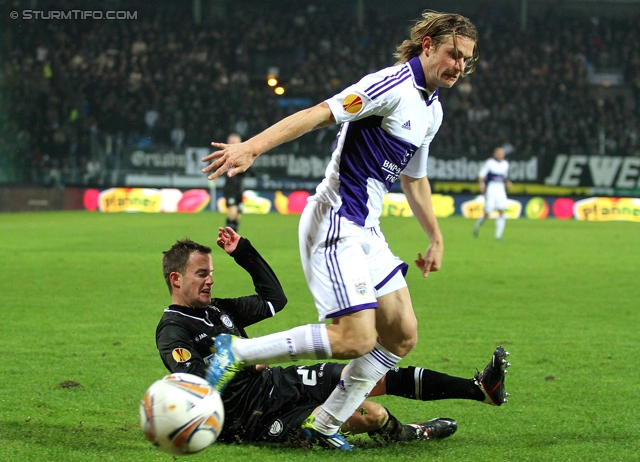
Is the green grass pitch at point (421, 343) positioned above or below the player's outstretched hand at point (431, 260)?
below

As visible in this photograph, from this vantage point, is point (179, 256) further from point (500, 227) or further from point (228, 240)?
point (500, 227)

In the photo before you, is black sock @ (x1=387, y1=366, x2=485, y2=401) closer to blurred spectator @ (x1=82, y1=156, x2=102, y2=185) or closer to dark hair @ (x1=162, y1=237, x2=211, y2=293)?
dark hair @ (x1=162, y1=237, x2=211, y2=293)

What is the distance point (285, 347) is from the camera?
12.1 ft

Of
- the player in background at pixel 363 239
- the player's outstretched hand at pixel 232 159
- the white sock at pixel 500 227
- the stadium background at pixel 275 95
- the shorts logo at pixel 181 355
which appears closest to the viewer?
the player's outstretched hand at pixel 232 159

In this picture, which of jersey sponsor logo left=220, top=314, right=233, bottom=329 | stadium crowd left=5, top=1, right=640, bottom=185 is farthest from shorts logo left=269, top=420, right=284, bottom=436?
stadium crowd left=5, top=1, right=640, bottom=185

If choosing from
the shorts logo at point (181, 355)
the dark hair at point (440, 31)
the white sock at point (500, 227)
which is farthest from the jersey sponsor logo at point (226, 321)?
the white sock at point (500, 227)

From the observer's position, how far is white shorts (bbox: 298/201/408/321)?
12.4 ft

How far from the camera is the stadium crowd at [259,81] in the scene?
2892cm

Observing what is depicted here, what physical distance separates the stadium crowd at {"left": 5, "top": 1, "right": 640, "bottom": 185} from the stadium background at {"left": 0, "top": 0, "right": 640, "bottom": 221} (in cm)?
6

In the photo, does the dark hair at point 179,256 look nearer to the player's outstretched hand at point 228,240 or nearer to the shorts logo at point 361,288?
the player's outstretched hand at point 228,240

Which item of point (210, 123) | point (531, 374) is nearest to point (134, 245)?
point (531, 374)

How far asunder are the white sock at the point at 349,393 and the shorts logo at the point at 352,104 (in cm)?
119

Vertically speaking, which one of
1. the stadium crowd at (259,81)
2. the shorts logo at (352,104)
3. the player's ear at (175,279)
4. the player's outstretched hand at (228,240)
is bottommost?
the player's ear at (175,279)

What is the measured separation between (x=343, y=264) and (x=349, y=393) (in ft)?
2.12
